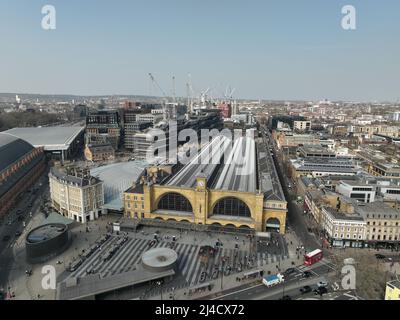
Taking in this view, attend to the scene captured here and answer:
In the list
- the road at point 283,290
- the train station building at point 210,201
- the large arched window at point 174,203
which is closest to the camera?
the road at point 283,290

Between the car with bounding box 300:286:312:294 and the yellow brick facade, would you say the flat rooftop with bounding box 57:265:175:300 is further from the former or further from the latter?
the yellow brick facade

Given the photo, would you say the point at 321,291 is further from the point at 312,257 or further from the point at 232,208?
the point at 232,208

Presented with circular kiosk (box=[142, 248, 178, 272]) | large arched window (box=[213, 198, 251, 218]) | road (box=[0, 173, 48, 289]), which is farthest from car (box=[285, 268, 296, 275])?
road (box=[0, 173, 48, 289])

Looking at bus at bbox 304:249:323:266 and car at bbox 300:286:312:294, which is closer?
car at bbox 300:286:312:294

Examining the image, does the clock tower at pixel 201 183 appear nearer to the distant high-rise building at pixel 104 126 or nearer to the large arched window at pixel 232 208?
the large arched window at pixel 232 208

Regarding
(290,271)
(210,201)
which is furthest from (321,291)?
(210,201)

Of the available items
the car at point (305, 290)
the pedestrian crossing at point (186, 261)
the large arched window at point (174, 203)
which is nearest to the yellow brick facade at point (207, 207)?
the large arched window at point (174, 203)
